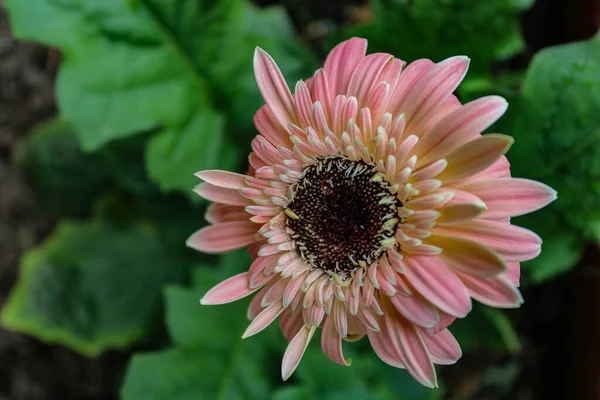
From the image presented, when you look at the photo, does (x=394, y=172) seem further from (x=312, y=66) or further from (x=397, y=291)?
(x=312, y=66)

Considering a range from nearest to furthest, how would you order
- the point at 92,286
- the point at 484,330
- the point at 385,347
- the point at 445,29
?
1. the point at 385,347
2. the point at 445,29
3. the point at 484,330
4. the point at 92,286

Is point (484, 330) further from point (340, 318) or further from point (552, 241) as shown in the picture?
point (340, 318)

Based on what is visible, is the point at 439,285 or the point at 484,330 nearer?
the point at 439,285

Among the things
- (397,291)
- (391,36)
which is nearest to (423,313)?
(397,291)

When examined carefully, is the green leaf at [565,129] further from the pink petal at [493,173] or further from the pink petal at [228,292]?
the pink petal at [228,292]

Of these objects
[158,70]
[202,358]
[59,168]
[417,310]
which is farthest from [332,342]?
[59,168]

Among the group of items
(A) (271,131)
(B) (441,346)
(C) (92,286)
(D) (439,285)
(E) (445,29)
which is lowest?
(C) (92,286)

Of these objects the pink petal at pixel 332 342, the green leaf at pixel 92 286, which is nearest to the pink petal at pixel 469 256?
the pink petal at pixel 332 342
